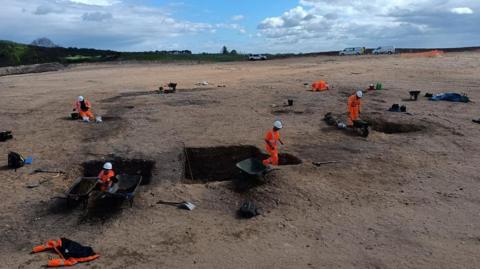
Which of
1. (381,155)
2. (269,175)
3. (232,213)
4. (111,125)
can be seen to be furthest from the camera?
(111,125)

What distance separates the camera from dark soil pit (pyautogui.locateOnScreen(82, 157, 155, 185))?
505 inches

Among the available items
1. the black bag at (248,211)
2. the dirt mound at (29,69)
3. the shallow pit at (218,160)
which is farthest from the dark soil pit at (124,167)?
the dirt mound at (29,69)

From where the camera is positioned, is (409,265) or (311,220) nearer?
(409,265)

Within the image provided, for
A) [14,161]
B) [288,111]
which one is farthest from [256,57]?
[14,161]

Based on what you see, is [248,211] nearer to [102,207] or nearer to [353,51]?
[102,207]

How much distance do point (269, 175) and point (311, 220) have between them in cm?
228

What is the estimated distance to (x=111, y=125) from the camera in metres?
17.2

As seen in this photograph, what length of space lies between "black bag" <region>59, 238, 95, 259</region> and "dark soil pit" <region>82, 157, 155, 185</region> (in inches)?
166

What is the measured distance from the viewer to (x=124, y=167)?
13047 mm

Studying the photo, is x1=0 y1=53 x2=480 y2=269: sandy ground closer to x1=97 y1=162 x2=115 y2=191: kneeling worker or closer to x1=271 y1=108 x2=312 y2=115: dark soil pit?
x1=271 y1=108 x2=312 y2=115: dark soil pit

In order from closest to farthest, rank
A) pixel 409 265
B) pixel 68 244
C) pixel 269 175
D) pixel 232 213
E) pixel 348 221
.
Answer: pixel 409 265 → pixel 68 244 → pixel 348 221 → pixel 232 213 → pixel 269 175

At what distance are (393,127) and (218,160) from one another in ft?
24.1

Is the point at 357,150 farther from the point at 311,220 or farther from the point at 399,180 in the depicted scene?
the point at 311,220

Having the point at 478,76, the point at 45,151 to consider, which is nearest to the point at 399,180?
the point at 45,151
